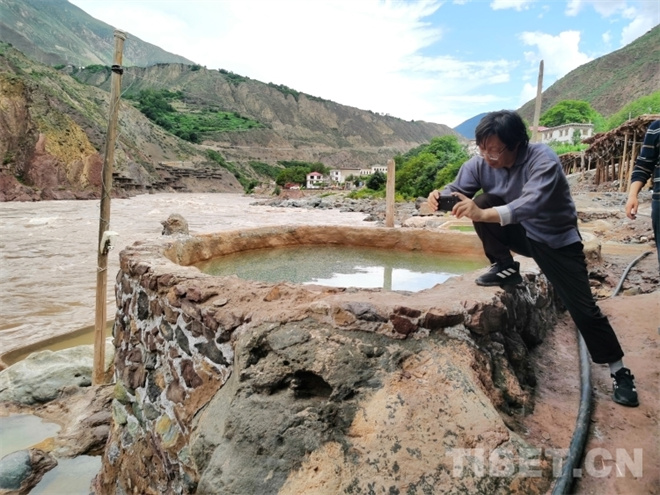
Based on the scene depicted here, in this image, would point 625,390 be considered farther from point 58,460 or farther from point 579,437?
point 58,460

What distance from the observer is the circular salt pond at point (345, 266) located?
11.5ft

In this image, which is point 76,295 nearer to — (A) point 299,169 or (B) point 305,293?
(B) point 305,293

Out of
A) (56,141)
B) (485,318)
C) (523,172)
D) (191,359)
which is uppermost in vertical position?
(56,141)

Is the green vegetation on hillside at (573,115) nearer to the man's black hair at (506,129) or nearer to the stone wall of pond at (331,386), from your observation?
the man's black hair at (506,129)

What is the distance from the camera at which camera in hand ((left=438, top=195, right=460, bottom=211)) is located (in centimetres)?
212

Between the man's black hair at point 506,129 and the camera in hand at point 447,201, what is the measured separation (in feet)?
1.01

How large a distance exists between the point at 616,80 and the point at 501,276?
78841 millimetres

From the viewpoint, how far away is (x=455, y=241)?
179 inches

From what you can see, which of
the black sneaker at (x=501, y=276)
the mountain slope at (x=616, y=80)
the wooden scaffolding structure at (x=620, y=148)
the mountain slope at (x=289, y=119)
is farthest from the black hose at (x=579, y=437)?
the mountain slope at (x=289, y=119)

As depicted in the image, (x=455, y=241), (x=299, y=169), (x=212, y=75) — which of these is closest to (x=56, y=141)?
(x=299, y=169)

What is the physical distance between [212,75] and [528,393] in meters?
140

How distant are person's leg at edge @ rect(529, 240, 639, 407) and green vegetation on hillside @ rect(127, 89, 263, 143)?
84.8m

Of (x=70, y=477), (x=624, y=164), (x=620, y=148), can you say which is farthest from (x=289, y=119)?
(x=70, y=477)

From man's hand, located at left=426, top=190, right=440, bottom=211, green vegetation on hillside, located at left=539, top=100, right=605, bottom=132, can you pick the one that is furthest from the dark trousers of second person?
green vegetation on hillside, located at left=539, top=100, right=605, bottom=132
